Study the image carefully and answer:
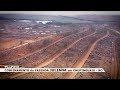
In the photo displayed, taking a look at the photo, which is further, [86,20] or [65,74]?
[86,20]

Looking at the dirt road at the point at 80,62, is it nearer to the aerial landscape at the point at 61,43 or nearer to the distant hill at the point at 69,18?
the aerial landscape at the point at 61,43

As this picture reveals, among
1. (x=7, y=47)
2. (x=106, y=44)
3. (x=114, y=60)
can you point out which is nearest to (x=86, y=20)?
(x=106, y=44)

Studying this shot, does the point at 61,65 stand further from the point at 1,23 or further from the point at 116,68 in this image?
the point at 1,23

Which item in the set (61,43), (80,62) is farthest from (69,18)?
(80,62)

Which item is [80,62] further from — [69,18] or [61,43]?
[69,18]

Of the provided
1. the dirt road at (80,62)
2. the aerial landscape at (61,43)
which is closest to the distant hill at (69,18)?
the aerial landscape at (61,43)

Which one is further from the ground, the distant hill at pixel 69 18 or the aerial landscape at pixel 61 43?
the distant hill at pixel 69 18

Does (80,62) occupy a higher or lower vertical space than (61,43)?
lower
